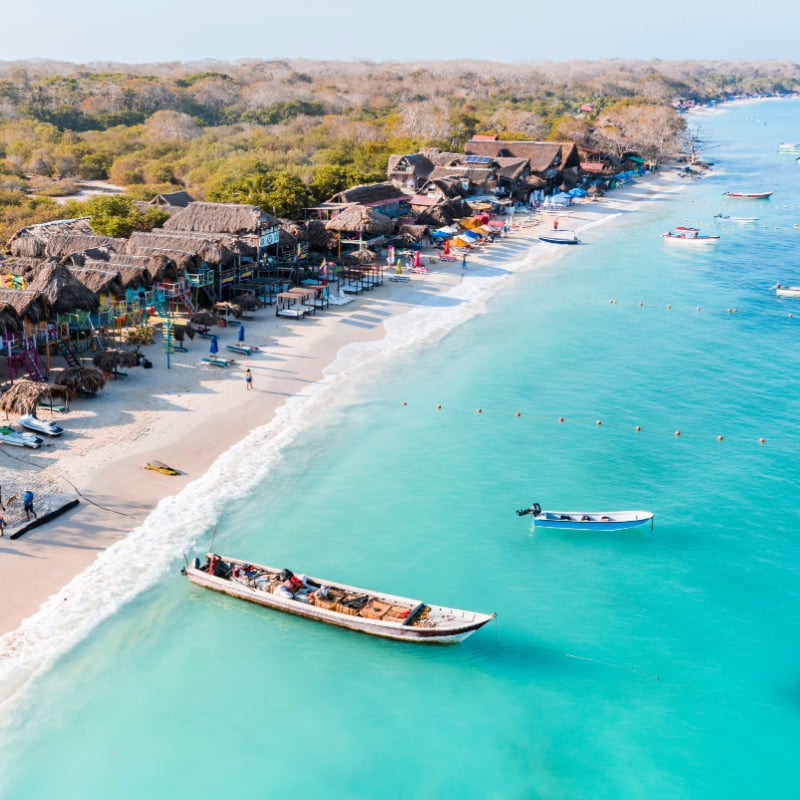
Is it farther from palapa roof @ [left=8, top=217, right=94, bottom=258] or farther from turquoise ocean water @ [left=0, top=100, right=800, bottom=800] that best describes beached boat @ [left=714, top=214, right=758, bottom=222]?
palapa roof @ [left=8, top=217, right=94, bottom=258]

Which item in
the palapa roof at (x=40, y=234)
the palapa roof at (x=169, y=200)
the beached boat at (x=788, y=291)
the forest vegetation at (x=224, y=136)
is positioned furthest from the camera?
Answer: the forest vegetation at (x=224, y=136)

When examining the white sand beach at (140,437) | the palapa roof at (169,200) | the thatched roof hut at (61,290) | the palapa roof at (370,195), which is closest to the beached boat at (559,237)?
Answer: the palapa roof at (370,195)

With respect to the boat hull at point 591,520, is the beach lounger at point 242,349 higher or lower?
higher

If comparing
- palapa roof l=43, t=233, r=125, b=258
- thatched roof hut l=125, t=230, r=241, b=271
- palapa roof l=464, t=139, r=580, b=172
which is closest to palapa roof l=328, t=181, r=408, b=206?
thatched roof hut l=125, t=230, r=241, b=271

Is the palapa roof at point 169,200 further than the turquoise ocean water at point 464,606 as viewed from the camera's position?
Yes

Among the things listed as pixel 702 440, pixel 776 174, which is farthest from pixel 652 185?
pixel 702 440

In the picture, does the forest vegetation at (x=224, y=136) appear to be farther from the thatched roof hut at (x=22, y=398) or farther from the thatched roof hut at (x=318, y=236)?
the thatched roof hut at (x=22, y=398)
